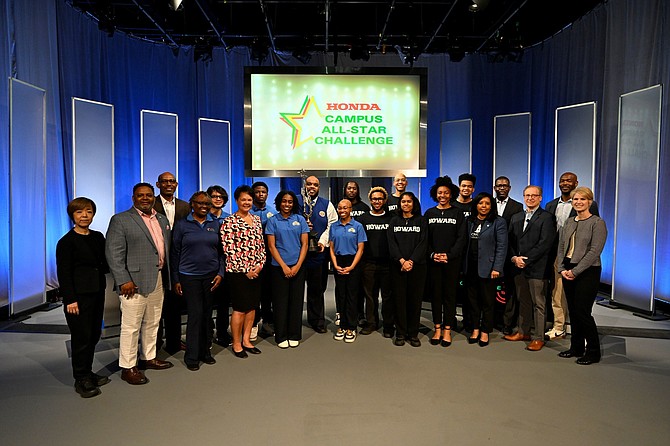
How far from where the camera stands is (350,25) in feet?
28.0

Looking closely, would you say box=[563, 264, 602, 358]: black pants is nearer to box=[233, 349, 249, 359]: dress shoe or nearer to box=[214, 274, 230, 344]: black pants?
box=[233, 349, 249, 359]: dress shoe

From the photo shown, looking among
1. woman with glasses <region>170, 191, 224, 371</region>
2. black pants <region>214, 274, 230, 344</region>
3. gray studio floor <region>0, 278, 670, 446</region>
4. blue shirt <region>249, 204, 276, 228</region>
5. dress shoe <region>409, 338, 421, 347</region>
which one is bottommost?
gray studio floor <region>0, 278, 670, 446</region>

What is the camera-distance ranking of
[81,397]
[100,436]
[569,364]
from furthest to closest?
1. [569,364]
2. [81,397]
3. [100,436]

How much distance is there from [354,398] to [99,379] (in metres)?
1.91

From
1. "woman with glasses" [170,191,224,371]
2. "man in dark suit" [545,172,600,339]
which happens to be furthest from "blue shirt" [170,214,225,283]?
"man in dark suit" [545,172,600,339]

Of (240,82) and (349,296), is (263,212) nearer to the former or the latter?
(349,296)

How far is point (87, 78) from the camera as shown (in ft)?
22.9

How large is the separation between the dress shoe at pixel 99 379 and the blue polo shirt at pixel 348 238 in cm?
223

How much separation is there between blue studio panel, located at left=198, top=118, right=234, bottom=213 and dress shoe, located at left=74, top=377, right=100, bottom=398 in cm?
540

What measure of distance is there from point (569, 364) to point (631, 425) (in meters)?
1.06

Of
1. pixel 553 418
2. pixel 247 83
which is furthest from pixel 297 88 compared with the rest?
pixel 553 418

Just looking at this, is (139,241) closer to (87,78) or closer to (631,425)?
(631,425)

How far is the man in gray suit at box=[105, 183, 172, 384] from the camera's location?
3385mm

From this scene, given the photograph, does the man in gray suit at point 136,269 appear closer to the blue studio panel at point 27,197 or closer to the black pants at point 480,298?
the blue studio panel at point 27,197
